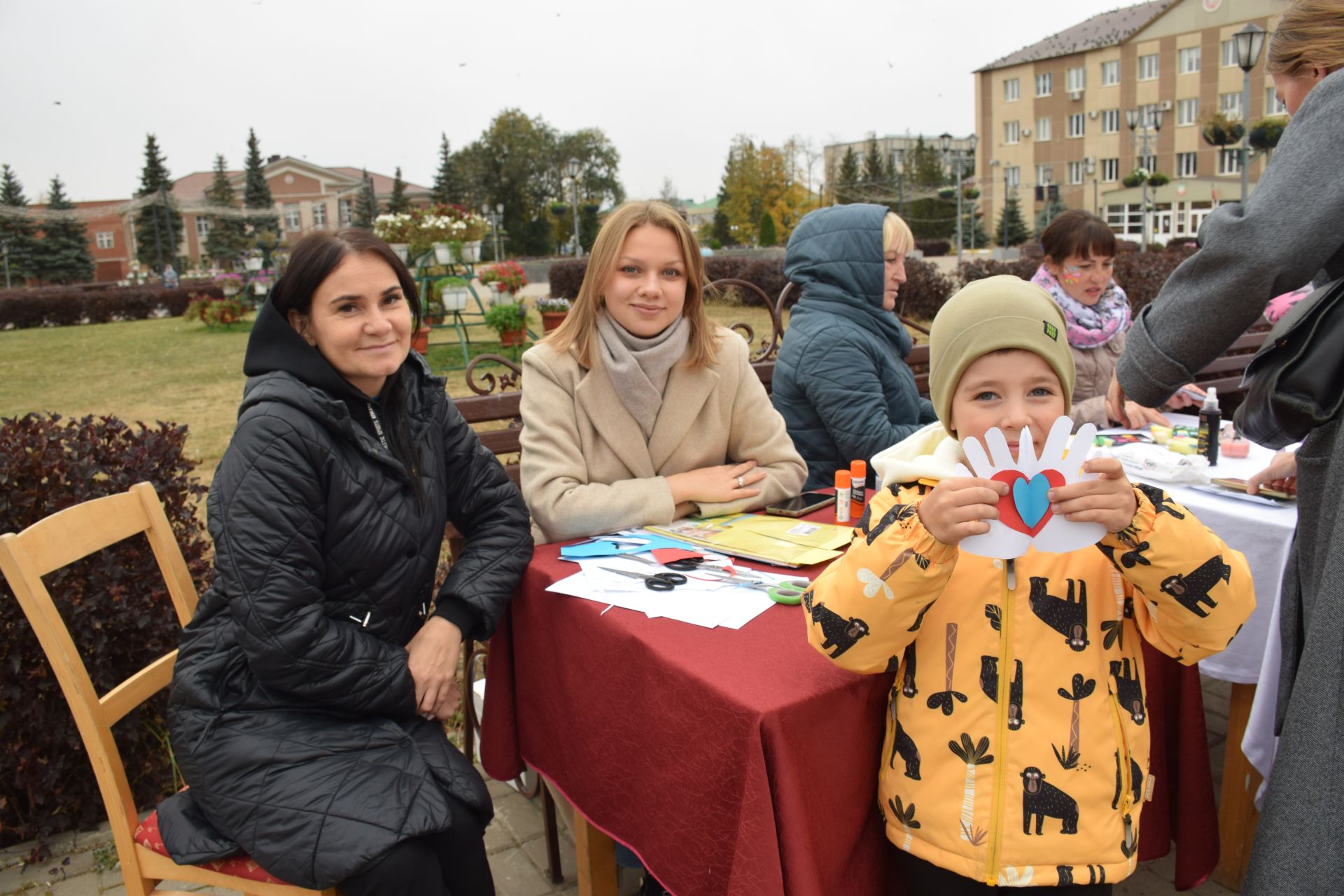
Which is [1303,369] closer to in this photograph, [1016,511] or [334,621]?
[1016,511]

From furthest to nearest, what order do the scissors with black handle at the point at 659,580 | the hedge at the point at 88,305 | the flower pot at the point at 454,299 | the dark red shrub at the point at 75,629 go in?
the hedge at the point at 88,305
the flower pot at the point at 454,299
the dark red shrub at the point at 75,629
the scissors with black handle at the point at 659,580

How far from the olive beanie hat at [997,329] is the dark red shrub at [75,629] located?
8.48ft

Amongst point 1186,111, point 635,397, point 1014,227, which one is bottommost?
point 635,397

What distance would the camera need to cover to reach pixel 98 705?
1919 mm

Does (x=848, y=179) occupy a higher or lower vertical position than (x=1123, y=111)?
lower

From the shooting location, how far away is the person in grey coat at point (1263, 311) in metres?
1.45

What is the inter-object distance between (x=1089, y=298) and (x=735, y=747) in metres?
3.17

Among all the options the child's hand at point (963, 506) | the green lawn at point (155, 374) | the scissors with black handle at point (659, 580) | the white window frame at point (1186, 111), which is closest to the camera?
the child's hand at point (963, 506)

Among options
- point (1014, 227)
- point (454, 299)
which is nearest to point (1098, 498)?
point (454, 299)

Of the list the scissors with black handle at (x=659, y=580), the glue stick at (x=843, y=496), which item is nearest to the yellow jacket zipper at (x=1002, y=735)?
the scissors with black handle at (x=659, y=580)

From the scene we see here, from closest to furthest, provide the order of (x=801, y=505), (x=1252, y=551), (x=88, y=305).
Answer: (x=1252, y=551)
(x=801, y=505)
(x=88, y=305)

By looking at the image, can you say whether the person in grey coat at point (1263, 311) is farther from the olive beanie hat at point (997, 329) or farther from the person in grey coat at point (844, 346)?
the person in grey coat at point (844, 346)

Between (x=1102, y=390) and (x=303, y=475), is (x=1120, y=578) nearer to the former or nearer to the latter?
(x=303, y=475)

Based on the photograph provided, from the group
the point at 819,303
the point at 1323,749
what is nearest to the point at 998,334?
the point at 1323,749
